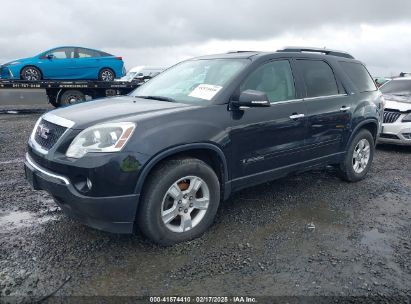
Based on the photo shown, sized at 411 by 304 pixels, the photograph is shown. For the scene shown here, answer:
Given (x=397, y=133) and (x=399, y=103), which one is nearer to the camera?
(x=397, y=133)

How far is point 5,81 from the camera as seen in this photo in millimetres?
11250

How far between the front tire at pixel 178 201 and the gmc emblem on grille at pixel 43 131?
1056mm

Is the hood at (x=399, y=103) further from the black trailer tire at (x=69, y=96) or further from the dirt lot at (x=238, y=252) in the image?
A: the black trailer tire at (x=69, y=96)

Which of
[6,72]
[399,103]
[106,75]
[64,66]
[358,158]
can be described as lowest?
[358,158]

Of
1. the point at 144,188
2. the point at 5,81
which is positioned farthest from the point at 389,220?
the point at 5,81

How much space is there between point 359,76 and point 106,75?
10258mm

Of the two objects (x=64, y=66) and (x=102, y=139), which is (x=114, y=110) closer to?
(x=102, y=139)

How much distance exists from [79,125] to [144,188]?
2.45ft

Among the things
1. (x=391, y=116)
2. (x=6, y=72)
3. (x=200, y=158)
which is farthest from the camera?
(x=6, y=72)

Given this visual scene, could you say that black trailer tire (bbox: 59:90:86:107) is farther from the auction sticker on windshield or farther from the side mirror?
the side mirror

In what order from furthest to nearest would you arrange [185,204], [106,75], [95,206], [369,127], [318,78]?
1. [106,75]
2. [369,127]
3. [318,78]
4. [185,204]
5. [95,206]

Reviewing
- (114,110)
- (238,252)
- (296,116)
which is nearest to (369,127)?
(296,116)

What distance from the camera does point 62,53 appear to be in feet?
40.1

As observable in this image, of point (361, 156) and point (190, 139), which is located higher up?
point (190, 139)
